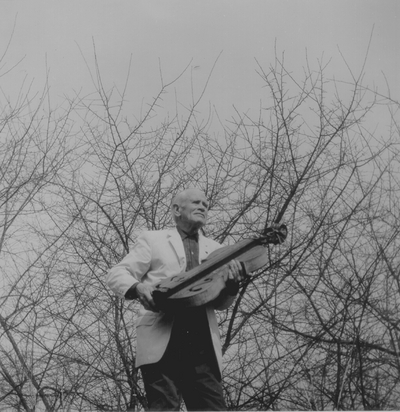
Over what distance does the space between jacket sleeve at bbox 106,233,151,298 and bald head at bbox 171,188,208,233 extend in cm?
23

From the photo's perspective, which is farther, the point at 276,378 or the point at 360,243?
the point at 360,243

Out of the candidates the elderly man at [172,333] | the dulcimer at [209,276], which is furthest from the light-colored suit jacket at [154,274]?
the dulcimer at [209,276]

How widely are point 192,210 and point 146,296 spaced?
0.64m

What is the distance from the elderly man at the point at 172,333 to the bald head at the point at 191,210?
0.02 meters

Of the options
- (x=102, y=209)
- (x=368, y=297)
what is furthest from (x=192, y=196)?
(x=368, y=297)

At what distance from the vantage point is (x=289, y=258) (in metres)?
5.89

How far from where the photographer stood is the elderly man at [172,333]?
10.3ft

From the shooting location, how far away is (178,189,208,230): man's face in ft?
11.8

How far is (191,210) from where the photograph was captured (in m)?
3.60

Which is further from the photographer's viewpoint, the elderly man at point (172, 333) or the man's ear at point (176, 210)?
the man's ear at point (176, 210)

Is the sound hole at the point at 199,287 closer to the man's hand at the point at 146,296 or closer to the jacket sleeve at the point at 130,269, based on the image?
the man's hand at the point at 146,296

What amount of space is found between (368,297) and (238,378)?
1344 mm

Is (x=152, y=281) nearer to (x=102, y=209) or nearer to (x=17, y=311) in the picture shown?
(x=102, y=209)

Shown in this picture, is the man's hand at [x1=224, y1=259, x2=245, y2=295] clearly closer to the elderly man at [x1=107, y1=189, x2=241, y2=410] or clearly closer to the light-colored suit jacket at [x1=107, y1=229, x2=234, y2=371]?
the elderly man at [x1=107, y1=189, x2=241, y2=410]
